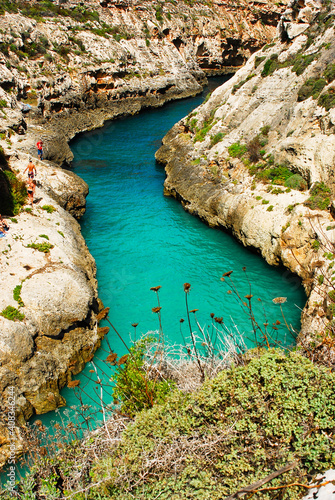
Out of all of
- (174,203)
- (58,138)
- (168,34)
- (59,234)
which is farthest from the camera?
(168,34)

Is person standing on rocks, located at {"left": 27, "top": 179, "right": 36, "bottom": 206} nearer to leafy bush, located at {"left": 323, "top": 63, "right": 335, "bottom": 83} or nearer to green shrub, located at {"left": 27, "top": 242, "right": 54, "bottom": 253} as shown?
green shrub, located at {"left": 27, "top": 242, "right": 54, "bottom": 253}

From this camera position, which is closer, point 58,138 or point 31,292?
point 31,292

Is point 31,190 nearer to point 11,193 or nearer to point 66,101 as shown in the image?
point 11,193

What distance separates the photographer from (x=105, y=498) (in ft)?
24.4

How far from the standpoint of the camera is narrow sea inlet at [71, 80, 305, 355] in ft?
61.4

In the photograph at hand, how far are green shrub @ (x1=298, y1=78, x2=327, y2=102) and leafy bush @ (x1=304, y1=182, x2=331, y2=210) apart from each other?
757cm

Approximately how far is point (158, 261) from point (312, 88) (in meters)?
16.3

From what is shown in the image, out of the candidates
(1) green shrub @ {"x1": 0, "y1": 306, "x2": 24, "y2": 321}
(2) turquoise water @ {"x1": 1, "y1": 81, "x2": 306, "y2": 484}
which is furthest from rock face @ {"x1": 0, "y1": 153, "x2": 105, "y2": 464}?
(2) turquoise water @ {"x1": 1, "y1": 81, "x2": 306, "y2": 484}

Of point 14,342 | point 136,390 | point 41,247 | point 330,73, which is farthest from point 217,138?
point 136,390

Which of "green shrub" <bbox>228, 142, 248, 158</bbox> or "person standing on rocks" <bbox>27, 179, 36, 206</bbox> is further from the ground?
"green shrub" <bbox>228, 142, 248, 158</bbox>

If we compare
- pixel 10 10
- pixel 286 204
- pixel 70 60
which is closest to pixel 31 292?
pixel 286 204

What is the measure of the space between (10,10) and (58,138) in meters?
29.4

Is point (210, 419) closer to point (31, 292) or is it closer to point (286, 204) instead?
point (31, 292)

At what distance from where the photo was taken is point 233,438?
7.47 meters
